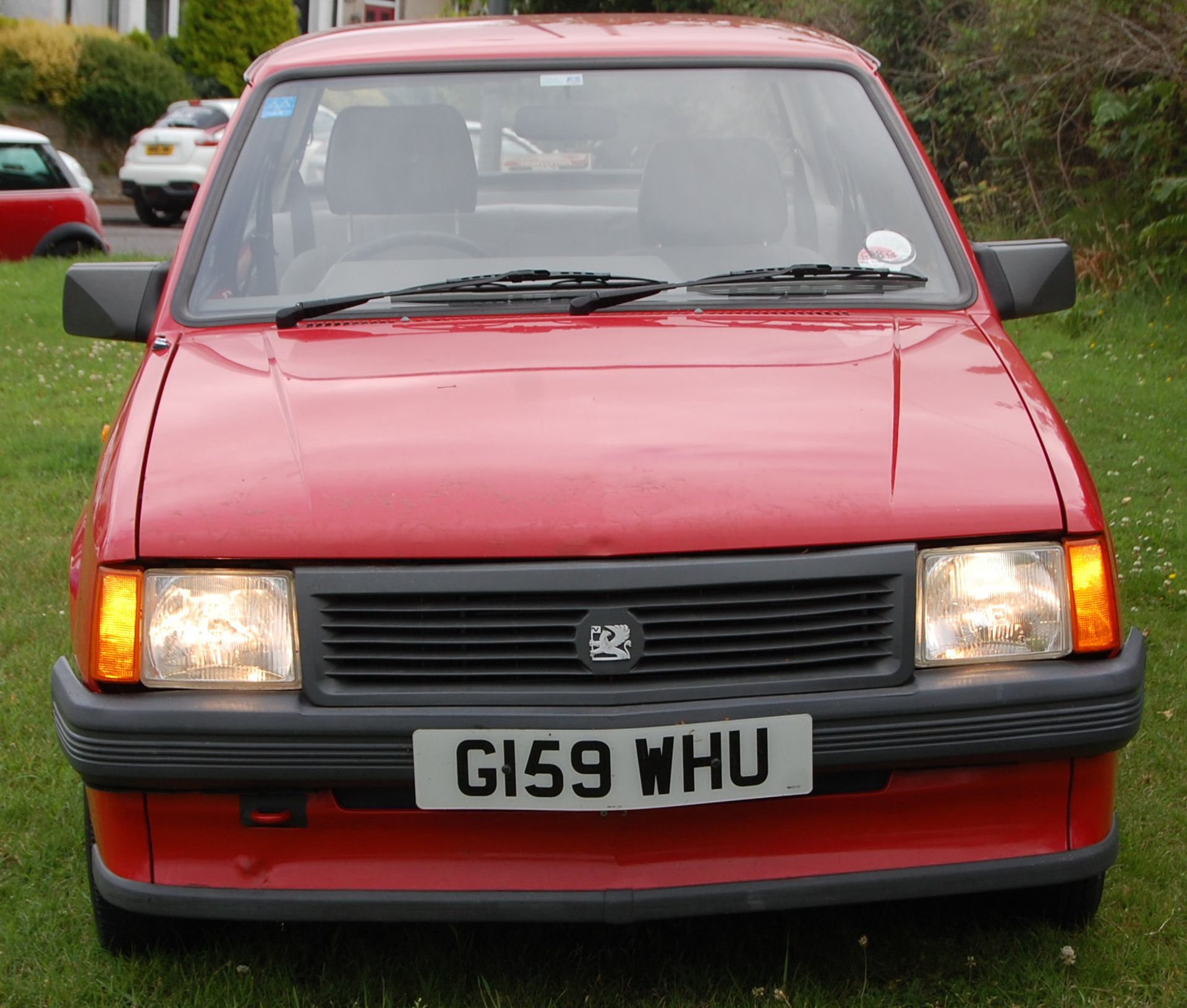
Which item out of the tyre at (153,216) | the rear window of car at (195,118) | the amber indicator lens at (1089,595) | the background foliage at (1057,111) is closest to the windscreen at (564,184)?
the amber indicator lens at (1089,595)

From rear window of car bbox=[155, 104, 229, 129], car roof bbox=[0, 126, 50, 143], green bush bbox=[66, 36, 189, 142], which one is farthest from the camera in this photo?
green bush bbox=[66, 36, 189, 142]

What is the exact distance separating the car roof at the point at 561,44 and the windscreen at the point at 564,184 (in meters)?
0.06

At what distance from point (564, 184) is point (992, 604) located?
70.6 inches

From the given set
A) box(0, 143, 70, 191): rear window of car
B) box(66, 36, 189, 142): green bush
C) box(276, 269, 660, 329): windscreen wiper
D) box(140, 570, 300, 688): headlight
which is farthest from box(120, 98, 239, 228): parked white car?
box(140, 570, 300, 688): headlight

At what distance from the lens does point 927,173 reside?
11.9ft

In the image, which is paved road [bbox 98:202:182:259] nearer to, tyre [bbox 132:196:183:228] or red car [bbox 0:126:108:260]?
tyre [bbox 132:196:183:228]

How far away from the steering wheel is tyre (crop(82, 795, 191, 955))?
4.48ft

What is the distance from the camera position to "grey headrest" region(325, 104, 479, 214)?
3.64 m

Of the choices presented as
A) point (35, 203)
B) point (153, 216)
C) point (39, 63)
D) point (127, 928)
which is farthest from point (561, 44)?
point (39, 63)

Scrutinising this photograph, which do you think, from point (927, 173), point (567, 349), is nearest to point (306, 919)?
point (567, 349)

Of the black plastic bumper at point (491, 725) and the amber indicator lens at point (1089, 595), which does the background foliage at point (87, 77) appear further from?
the amber indicator lens at point (1089, 595)

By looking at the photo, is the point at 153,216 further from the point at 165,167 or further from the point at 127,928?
the point at 127,928

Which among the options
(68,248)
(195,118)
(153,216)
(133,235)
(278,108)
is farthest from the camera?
(195,118)

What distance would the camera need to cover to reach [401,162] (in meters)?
3.70
